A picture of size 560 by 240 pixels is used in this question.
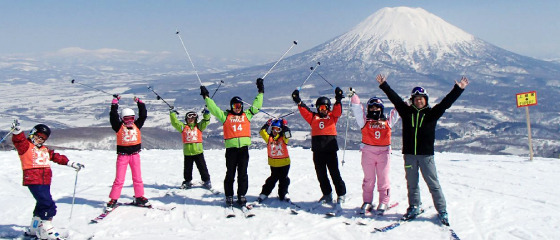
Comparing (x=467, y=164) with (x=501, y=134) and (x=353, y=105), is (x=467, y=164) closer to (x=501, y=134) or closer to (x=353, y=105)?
(x=353, y=105)

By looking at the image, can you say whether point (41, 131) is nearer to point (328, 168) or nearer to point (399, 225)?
point (328, 168)

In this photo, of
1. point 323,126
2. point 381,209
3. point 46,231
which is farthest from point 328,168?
point 46,231

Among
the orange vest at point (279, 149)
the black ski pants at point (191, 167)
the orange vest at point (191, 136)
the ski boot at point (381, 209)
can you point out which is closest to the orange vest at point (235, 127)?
the orange vest at point (279, 149)

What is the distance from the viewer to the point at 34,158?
17.0 ft

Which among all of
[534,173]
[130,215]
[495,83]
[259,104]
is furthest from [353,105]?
[495,83]

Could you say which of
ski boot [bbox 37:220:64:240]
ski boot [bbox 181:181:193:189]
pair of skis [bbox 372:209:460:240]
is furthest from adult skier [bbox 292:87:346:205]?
ski boot [bbox 37:220:64:240]

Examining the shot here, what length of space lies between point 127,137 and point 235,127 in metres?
1.82

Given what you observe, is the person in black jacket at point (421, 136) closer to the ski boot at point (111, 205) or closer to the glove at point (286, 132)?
the glove at point (286, 132)

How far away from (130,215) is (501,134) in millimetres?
106615

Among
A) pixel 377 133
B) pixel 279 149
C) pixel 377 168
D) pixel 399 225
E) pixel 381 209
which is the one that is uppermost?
pixel 377 133

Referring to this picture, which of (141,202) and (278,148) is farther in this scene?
(278,148)

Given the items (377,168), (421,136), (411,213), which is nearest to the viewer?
(421,136)

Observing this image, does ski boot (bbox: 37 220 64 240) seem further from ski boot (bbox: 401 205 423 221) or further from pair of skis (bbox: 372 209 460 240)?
ski boot (bbox: 401 205 423 221)

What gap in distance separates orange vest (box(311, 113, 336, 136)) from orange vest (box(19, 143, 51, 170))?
3988 millimetres
